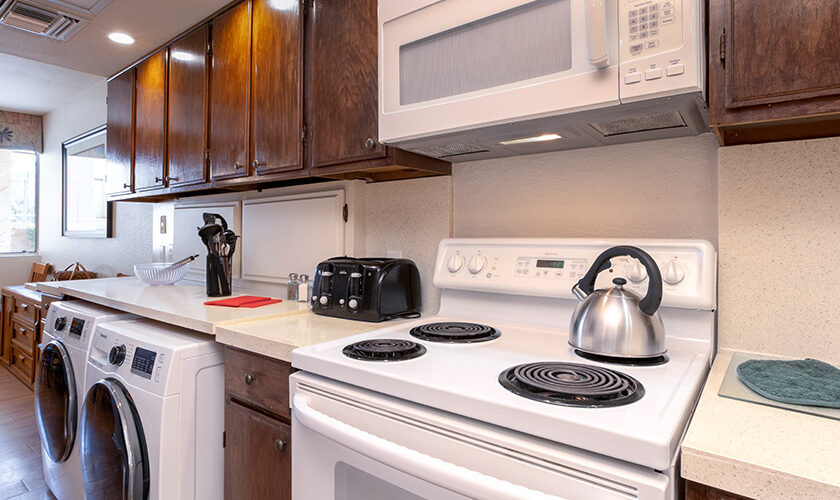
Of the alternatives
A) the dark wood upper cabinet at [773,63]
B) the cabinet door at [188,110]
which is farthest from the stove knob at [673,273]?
the cabinet door at [188,110]

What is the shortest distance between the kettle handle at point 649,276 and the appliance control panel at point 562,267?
4.9 inches

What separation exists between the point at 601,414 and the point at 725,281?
0.68 meters

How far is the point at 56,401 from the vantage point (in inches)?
77.3

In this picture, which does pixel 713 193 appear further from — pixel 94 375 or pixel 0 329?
pixel 0 329

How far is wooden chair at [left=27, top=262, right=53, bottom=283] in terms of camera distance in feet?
14.4

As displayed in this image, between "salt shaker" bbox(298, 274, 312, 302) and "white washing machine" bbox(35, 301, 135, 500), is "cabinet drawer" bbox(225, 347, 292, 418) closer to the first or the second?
"salt shaker" bbox(298, 274, 312, 302)

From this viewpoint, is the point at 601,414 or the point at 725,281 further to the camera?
the point at 725,281

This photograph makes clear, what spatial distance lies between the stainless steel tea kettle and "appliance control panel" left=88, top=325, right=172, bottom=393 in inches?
50.7

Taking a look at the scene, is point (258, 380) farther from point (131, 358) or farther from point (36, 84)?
point (36, 84)

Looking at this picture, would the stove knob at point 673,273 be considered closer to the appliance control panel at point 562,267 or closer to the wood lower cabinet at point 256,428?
the appliance control panel at point 562,267

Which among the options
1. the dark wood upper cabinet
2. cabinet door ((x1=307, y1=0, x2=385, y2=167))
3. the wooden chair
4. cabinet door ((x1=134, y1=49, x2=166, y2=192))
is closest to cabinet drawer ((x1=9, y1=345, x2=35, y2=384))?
the wooden chair

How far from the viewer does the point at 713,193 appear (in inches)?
45.0

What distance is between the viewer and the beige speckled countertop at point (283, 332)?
122 cm

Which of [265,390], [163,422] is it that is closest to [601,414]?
[265,390]
